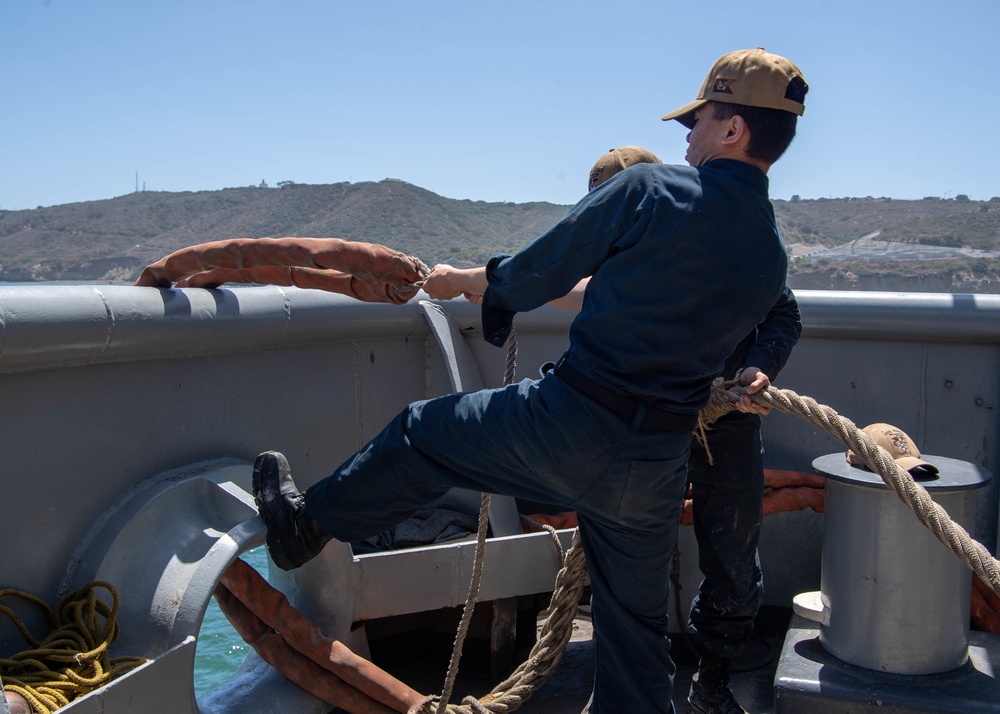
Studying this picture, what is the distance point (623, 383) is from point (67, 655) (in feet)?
4.73

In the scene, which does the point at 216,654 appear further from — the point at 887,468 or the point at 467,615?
the point at 887,468

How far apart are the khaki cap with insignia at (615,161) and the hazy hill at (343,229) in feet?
17.7

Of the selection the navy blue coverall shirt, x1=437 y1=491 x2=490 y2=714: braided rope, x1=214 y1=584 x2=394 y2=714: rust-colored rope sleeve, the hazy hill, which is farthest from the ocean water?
the hazy hill

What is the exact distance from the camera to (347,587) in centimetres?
297

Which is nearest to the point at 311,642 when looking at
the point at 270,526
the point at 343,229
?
the point at 270,526

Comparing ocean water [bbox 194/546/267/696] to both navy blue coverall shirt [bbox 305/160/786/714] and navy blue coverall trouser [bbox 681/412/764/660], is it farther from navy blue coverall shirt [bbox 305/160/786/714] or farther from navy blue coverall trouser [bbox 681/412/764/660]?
navy blue coverall shirt [bbox 305/160/786/714]

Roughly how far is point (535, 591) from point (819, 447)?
1.57 metres

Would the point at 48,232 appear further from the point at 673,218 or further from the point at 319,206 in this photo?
the point at 673,218

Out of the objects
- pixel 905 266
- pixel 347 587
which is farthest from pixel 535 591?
pixel 905 266

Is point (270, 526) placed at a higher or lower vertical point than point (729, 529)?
higher

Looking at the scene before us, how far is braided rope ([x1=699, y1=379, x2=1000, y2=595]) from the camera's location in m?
1.97

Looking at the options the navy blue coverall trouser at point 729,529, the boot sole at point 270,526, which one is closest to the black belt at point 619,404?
the navy blue coverall trouser at point 729,529

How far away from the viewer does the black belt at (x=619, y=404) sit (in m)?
2.04

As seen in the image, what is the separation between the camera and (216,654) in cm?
535
